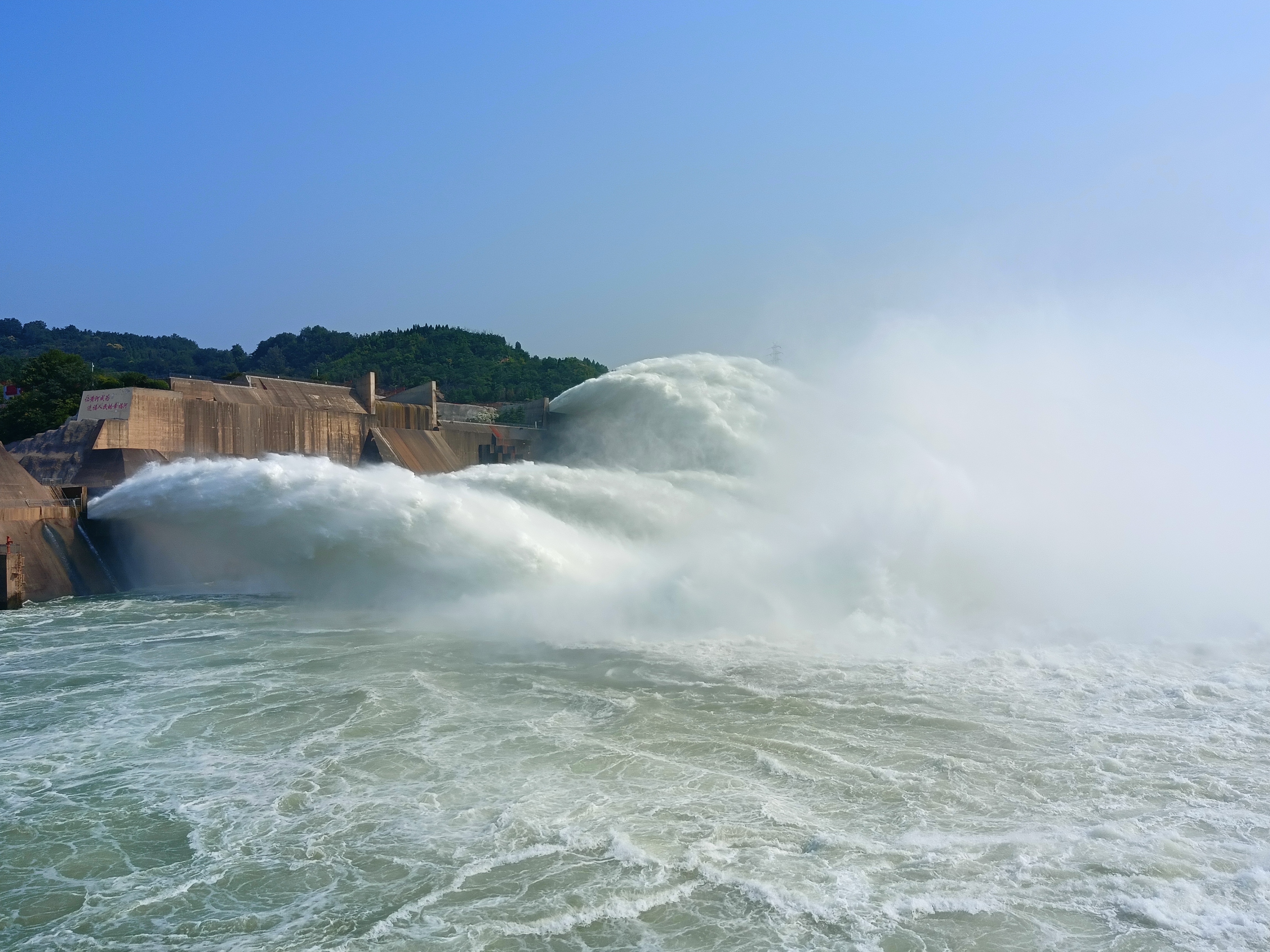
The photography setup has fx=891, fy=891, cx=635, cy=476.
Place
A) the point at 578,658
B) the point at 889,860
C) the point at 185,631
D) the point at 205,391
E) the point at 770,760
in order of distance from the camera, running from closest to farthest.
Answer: the point at 889,860, the point at 770,760, the point at 578,658, the point at 185,631, the point at 205,391

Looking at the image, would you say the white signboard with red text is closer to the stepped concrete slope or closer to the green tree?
the stepped concrete slope

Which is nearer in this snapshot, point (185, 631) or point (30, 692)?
point (30, 692)

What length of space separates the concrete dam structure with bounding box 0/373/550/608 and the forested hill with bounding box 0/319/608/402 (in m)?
22.1

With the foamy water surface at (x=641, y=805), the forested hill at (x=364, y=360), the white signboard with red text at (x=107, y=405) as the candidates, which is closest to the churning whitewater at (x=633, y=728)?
the foamy water surface at (x=641, y=805)

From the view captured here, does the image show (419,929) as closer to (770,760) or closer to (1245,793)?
(770,760)

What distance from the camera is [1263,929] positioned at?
20.5 ft

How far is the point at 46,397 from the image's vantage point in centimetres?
Answer: 4309

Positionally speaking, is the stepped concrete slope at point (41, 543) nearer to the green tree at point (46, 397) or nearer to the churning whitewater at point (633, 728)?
the churning whitewater at point (633, 728)

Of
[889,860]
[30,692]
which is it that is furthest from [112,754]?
[889,860]

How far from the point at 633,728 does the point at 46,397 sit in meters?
43.3

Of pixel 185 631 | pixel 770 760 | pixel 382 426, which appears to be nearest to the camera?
pixel 770 760

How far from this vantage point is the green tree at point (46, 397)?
41.0m

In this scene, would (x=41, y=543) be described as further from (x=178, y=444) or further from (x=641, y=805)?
(x=641, y=805)

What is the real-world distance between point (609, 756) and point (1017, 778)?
14.3 feet
